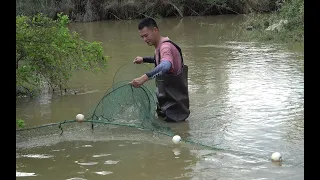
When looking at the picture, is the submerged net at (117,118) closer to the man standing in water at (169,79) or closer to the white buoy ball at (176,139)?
the man standing in water at (169,79)

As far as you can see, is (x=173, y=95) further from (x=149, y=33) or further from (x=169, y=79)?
(x=149, y=33)

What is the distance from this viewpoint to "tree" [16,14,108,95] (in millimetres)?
7215

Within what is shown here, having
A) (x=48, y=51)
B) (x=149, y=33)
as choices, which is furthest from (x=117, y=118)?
(x=48, y=51)

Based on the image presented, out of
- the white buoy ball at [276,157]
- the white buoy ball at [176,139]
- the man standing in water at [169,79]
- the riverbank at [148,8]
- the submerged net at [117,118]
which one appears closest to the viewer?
the white buoy ball at [276,157]

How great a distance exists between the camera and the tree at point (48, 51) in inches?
284

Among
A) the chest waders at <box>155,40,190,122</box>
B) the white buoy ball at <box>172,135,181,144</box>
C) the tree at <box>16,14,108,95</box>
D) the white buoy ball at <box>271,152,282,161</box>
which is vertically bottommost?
the white buoy ball at <box>271,152,282,161</box>

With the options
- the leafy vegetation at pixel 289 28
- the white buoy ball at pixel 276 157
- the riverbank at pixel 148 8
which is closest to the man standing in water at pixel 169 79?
the white buoy ball at pixel 276 157

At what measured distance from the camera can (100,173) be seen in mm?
5406

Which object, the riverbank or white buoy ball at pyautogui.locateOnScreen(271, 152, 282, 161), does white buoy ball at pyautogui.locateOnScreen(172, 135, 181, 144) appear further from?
the riverbank

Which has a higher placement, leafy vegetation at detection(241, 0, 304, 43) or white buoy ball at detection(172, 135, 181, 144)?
leafy vegetation at detection(241, 0, 304, 43)

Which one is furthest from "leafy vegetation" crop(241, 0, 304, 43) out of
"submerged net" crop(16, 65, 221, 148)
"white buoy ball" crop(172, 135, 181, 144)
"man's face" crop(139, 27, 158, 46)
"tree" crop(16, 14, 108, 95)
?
"white buoy ball" crop(172, 135, 181, 144)
